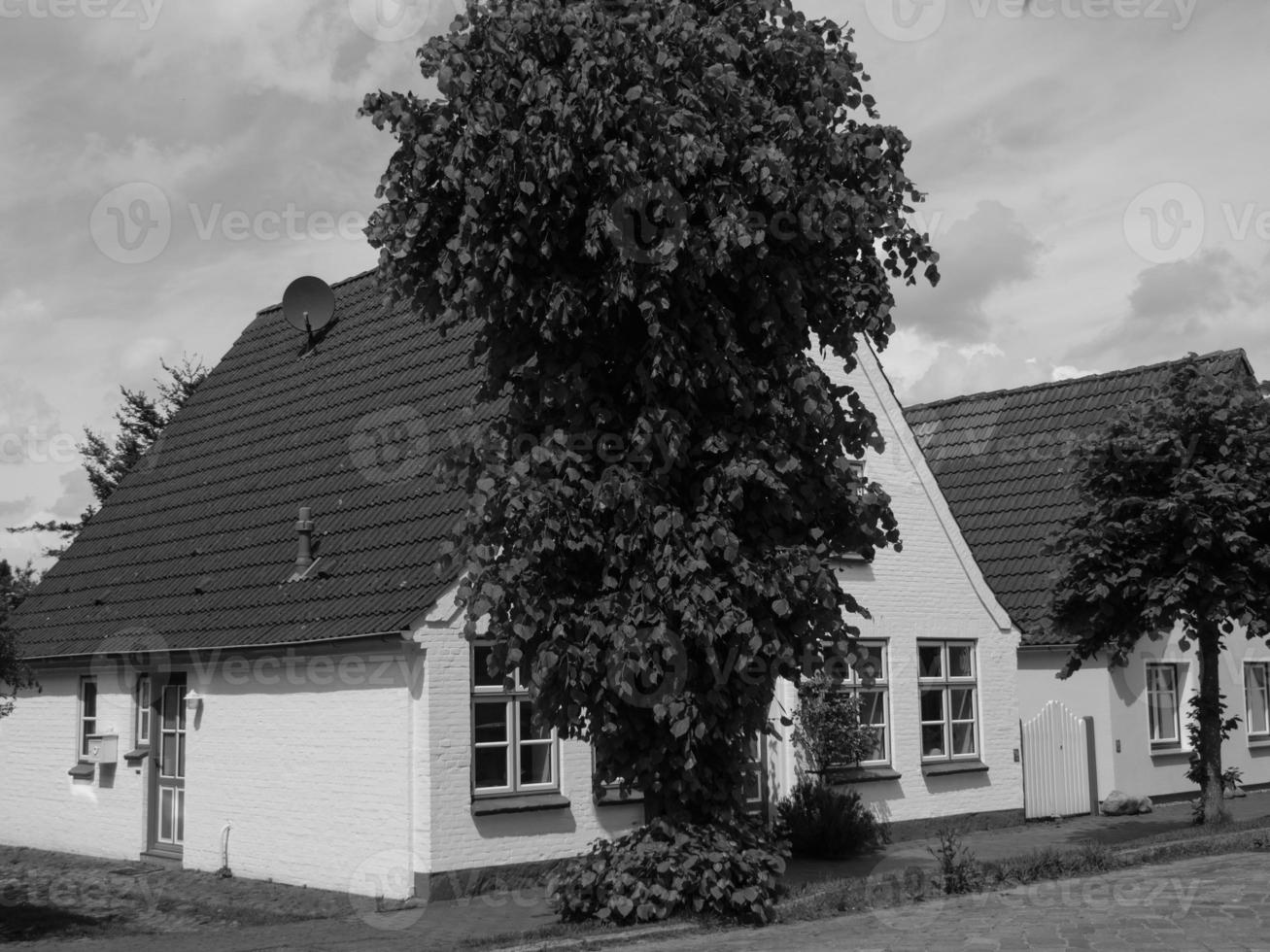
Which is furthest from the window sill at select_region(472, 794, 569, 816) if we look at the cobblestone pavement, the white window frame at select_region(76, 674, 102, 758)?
the white window frame at select_region(76, 674, 102, 758)

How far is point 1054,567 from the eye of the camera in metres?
21.0

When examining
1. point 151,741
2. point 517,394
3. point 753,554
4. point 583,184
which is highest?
point 583,184

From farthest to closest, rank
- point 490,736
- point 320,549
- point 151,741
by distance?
point 151,741 → point 320,549 → point 490,736

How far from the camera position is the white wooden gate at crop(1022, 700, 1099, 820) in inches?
843

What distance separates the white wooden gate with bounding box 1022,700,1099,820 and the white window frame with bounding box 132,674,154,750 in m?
12.1

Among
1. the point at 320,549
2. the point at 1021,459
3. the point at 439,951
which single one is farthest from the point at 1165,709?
the point at 439,951

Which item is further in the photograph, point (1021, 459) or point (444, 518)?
point (1021, 459)

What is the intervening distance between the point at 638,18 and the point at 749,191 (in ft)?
5.23

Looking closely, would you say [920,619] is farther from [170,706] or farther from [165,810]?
[165,810]

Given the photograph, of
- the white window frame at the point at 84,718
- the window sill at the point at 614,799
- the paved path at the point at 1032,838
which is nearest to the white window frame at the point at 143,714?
the white window frame at the point at 84,718

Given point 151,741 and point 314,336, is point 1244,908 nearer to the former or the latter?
point 151,741

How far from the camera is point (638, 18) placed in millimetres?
11500

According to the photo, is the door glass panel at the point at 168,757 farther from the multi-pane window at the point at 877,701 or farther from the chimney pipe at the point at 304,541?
the multi-pane window at the point at 877,701

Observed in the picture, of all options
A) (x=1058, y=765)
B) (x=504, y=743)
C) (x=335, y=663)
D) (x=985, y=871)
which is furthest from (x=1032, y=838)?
(x=335, y=663)
